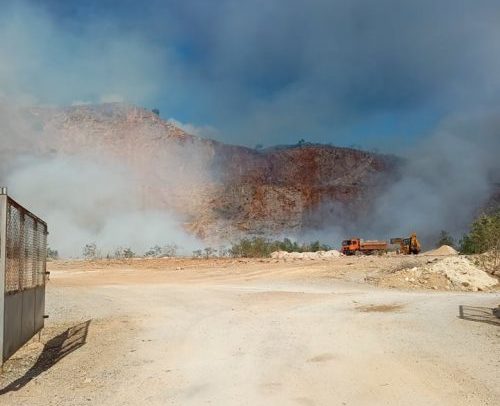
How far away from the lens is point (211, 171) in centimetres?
7681

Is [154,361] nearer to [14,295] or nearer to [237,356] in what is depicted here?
[237,356]

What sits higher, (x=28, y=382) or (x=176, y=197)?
(x=176, y=197)

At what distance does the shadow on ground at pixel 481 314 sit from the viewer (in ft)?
44.4

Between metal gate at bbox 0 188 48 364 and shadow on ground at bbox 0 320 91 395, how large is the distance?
0.52 m

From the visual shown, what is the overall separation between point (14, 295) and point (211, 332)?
5.42 meters

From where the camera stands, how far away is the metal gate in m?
7.11

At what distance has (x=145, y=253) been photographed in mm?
→ 61156

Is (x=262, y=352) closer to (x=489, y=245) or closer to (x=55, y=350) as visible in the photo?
(x=55, y=350)

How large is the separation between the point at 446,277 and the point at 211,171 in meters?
54.4

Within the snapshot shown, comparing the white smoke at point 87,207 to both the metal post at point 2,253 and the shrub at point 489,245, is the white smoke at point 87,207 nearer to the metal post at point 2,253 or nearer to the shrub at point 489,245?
the shrub at point 489,245

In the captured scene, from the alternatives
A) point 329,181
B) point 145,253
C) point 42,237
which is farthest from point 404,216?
point 42,237

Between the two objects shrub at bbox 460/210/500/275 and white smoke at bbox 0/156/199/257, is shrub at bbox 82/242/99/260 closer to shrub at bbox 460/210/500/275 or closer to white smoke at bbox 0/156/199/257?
white smoke at bbox 0/156/199/257

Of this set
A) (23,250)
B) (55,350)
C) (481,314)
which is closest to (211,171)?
(481,314)

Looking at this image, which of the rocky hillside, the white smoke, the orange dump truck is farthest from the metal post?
the rocky hillside
